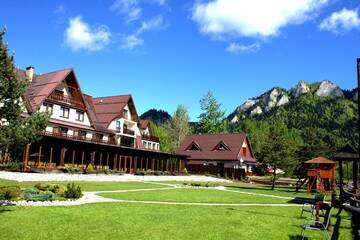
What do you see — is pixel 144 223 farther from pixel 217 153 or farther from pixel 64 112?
pixel 217 153

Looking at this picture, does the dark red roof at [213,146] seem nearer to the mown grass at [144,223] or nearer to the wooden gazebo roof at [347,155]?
the wooden gazebo roof at [347,155]

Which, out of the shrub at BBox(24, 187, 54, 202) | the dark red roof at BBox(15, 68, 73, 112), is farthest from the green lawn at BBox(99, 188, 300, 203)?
the dark red roof at BBox(15, 68, 73, 112)

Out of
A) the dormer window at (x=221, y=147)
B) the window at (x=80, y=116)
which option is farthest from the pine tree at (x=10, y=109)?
the dormer window at (x=221, y=147)

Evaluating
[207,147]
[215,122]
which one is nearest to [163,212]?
[207,147]

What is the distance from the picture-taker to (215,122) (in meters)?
93.4

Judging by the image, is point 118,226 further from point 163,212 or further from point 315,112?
point 315,112

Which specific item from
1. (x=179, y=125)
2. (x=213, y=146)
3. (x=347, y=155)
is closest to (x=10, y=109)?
(x=347, y=155)

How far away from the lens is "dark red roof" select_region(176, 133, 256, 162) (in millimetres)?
63625

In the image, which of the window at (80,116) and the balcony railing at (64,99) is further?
the window at (80,116)

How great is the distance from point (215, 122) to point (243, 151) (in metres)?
28.0

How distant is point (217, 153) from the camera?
6475 cm

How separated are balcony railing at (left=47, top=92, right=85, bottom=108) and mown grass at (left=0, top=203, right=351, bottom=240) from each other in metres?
31.4

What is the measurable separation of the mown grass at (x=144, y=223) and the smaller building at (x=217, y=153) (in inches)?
1737

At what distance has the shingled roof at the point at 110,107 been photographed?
186ft
